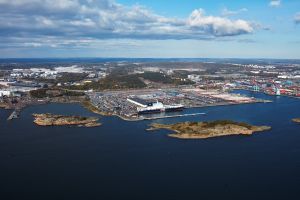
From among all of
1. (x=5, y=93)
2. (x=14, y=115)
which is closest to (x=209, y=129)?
(x=14, y=115)

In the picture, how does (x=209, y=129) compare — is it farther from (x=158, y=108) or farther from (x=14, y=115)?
(x=14, y=115)

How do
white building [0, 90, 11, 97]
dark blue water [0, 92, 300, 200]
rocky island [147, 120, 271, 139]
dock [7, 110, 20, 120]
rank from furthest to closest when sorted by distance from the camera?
Answer: white building [0, 90, 11, 97] < dock [7, 110, 20, 120] < rocky island [147, 120, 271, 139] < dark blue water [0, 92, 300, 200]

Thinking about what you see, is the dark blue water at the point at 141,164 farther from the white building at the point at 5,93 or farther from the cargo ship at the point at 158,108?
the white building at the point at 5,93

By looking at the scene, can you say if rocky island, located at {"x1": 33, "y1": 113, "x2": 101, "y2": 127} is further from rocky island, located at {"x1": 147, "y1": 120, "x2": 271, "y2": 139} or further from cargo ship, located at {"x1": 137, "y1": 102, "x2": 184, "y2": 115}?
rocky island, located at {"x1": 147, "y1": 120, "x2": 271, "y2": 139}

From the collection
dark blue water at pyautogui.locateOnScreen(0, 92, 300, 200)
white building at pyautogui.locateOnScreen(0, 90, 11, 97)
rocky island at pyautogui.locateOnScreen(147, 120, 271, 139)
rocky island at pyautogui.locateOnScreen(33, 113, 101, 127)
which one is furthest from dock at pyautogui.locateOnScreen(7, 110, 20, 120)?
rocky island at pyautogui.locateOnScreen(147, 120, 271, 139)

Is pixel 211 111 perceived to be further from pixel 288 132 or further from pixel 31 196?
pixel 31 196

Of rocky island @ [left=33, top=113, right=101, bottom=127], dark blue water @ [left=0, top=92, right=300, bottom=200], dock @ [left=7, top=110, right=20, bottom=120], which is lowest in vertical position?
dark blue water @ [left=0, top=92, right=300, bottom=200]

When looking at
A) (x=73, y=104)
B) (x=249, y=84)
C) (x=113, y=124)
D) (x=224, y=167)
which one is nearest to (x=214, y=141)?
(x=224, y=167)
